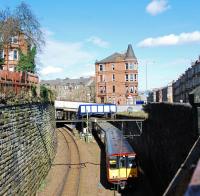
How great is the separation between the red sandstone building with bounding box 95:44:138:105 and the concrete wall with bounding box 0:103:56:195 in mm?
76383

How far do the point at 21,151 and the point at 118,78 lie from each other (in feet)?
283

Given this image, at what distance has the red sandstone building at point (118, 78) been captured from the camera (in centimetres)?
10738

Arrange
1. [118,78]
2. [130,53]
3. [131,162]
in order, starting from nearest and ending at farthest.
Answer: [131,162], [118,78], [130,53]

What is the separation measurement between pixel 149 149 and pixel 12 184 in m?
17.6

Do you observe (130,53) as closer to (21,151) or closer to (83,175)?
(83,175)

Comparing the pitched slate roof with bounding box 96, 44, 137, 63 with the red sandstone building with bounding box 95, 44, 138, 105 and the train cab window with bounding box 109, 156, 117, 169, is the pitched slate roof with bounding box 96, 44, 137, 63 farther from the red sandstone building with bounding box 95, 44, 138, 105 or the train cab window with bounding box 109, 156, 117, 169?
the train cab window with bounding box 109, 156, 117, 169

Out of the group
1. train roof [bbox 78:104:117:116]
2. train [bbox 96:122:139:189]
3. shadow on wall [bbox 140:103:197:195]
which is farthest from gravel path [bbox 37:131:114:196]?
train roof [bbox 78:104:117:116]

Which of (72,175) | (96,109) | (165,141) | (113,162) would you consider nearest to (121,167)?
(113,162)

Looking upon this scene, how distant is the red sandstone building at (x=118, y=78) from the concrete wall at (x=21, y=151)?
76383 mm

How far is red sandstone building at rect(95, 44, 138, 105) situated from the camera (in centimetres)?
10738

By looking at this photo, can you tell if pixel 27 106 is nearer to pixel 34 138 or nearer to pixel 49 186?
pixel 34 138

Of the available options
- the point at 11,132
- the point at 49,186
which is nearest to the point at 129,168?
the point at 49,186

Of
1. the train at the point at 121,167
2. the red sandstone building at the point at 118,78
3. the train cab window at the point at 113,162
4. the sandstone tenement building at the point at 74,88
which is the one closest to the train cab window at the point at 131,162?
the train at the point at 121,167

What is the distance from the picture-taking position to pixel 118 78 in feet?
356
